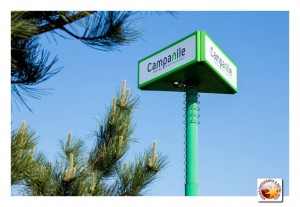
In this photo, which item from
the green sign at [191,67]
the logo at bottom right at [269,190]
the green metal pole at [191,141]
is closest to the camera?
the logo at bottom right at [269,190]

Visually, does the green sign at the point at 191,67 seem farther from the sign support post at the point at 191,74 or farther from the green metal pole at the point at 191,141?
the green metal pole at the point at 191,141

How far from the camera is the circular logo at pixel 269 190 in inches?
178

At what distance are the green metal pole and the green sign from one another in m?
0.17

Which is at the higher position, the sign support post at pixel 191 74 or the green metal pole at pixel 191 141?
the sign support post at pixel 191 74

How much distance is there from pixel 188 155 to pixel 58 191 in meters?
1.60

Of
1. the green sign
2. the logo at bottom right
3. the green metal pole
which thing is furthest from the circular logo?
the green metal pole

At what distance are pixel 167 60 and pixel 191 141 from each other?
103 cm

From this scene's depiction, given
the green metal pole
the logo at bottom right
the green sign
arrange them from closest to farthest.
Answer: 1. the logo at bottom right
2. the green sign
3. the green metal pole

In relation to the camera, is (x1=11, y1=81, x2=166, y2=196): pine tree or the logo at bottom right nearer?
the logo at bottom right

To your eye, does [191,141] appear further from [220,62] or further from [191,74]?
[220,62]

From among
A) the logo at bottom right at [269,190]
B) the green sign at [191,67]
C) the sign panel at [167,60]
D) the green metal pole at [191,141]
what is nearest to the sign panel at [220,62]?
the green sign at [191,67]

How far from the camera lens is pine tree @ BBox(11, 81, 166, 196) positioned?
6699 millimetres

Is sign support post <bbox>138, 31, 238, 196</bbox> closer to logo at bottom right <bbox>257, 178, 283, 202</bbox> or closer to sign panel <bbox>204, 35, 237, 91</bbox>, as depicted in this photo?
sign panel <bbox>204, 35, 237, 91</bbox>

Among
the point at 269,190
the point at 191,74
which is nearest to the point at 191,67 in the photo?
the point at 191,74
